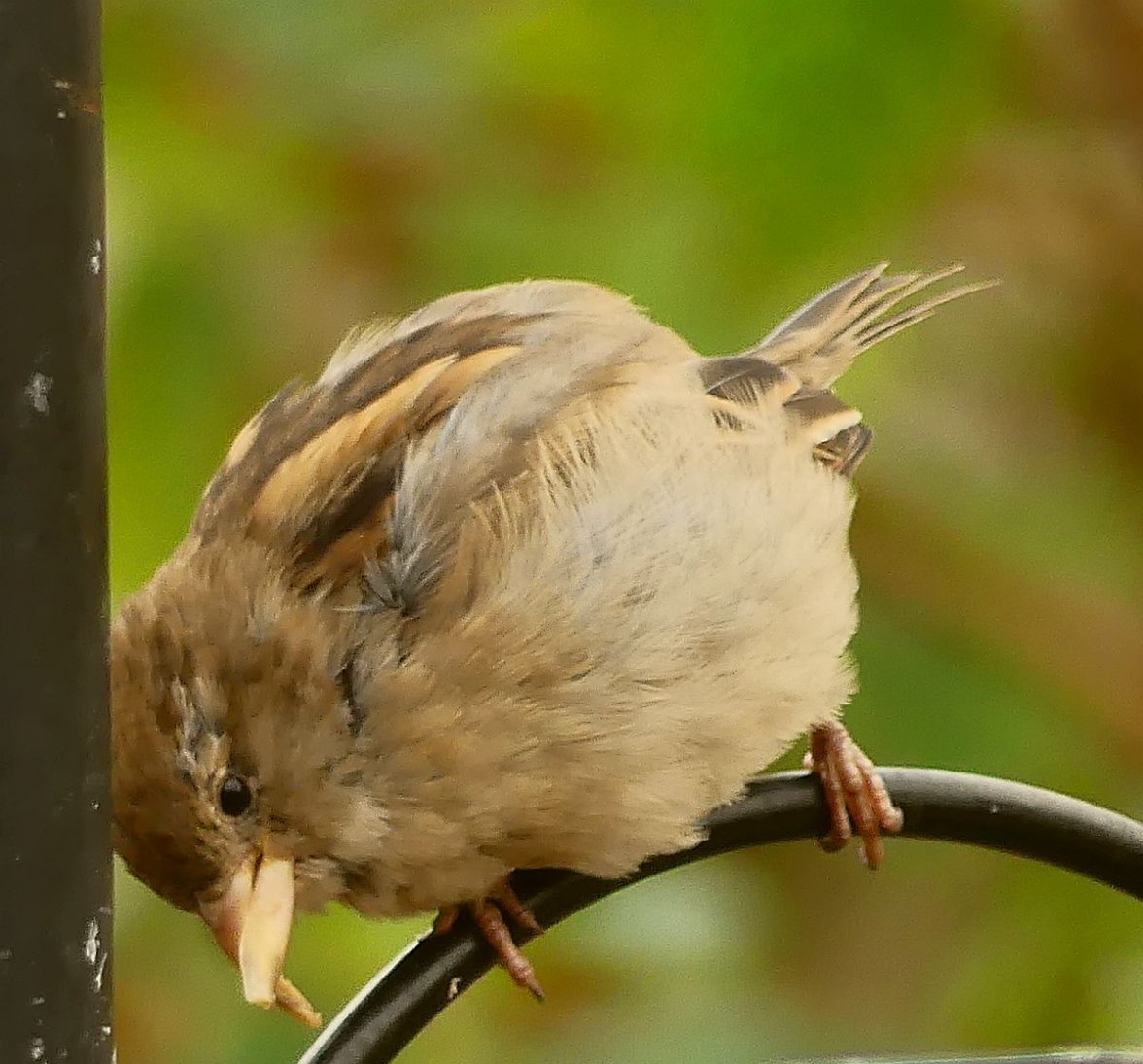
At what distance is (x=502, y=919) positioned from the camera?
5.69 ft

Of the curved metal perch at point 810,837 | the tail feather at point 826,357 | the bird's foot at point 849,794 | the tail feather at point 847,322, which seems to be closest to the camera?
the curved metal perch at point 810,837

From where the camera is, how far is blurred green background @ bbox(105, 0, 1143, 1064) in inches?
69.8

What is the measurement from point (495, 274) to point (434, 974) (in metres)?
0.85

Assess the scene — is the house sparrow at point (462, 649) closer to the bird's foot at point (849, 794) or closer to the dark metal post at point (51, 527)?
the bird's foot at point (849, 794)

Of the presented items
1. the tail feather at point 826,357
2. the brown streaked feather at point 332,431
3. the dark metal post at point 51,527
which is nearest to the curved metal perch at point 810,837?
the dark metal post at point 51,527

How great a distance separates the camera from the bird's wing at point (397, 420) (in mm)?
1745

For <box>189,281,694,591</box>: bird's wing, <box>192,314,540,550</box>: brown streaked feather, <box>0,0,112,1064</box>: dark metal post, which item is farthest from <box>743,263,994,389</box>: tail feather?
<box>0,0,112,1064</box>: dark metal post

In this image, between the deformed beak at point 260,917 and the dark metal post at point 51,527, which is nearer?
the dark metal post at point 51,527

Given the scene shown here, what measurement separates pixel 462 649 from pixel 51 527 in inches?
26.2

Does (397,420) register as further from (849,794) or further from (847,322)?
(847,322)

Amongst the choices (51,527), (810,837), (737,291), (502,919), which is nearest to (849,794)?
(810,837)

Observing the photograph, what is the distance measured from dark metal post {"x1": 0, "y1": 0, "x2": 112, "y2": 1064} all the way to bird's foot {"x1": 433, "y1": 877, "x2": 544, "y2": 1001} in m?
0.61

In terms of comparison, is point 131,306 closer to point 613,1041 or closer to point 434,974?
point 434,974

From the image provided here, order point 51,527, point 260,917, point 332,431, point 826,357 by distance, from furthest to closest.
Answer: point 826,357
point 332,431
point 260,917
point 51,527
